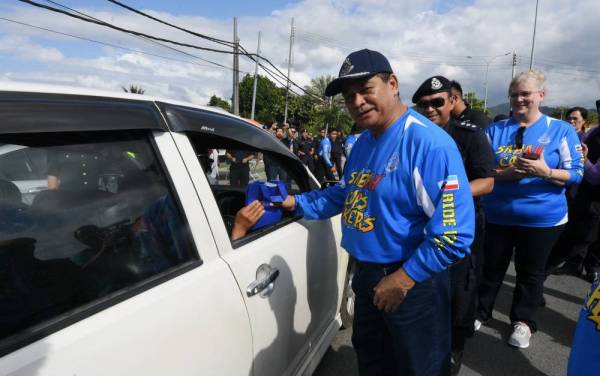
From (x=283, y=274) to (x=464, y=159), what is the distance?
1280mm

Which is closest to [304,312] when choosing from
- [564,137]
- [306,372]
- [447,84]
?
[306,372]

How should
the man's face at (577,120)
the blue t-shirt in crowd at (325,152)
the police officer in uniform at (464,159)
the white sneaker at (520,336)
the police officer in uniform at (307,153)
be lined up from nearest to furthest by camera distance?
1. the police officer in uniform at (464,159)
2. the white sneaker at (520,336)
3. the man's face at (577,120)
4. the blue t-shirt in crowd at (325,152)
5. the police officer in uniform at (307,153)

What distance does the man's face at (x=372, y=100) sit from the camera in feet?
5.25

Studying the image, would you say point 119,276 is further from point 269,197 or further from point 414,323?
point 414,323

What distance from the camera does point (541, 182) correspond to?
277cm

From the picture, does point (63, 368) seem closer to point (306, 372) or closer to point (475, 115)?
point (306, 372)

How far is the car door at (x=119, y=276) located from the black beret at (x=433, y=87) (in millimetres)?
1570

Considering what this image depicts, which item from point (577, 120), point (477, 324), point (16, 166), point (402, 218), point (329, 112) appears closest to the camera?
point (16, 166)

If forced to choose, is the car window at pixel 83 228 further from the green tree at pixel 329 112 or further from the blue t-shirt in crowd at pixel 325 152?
the green tree at pixel 329 112

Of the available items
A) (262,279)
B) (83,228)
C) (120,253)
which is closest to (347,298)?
(262,279)

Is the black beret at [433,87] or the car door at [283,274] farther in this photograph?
the black beret at [433,87]

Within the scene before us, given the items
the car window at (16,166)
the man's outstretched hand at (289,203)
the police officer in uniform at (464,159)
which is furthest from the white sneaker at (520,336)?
the car window at (16,166)

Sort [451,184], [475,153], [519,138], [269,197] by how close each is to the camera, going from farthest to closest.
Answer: [519,138] < [475,153] < [269,197] < [451,184]

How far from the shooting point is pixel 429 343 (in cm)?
162
